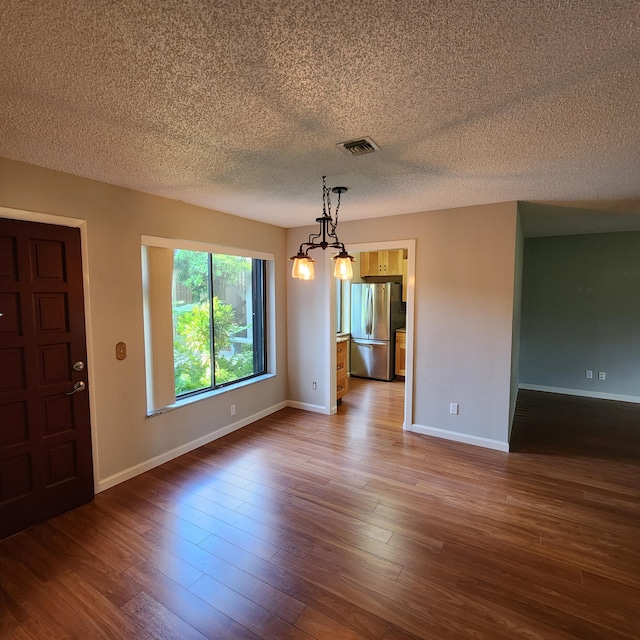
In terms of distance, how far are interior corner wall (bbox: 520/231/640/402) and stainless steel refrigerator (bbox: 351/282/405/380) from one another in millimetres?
2190

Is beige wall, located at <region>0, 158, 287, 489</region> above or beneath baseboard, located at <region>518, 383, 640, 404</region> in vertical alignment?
above

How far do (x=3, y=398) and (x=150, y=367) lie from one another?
1.05 meters

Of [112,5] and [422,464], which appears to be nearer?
[112,5]

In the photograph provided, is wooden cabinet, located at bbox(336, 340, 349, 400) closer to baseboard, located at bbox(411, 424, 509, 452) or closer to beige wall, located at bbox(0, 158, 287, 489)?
baseboard, located at bbox(411, 424, 509, 452)

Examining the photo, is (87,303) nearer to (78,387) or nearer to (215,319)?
(78,387)

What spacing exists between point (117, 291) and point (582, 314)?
636cm

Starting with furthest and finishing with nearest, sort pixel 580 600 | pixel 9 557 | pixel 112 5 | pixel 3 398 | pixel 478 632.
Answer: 1. pixel 3 398
2. pixel 9 557
3. pixel 580 600
4. pixel 478 632
5. pixel 112 5

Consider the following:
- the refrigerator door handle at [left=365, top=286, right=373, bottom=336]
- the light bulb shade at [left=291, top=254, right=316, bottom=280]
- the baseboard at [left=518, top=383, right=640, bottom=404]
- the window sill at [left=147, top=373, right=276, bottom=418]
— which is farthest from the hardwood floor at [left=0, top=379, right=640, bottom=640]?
the refrigerator door handle at [left=365, top=286, right=373, bottom=336]

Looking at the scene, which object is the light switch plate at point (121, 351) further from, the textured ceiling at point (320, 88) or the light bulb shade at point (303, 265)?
the light bulb shade at point (303, 265)

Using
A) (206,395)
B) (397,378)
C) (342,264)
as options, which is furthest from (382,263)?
(206,395)

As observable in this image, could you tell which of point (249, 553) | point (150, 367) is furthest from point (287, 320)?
point (249, 553)

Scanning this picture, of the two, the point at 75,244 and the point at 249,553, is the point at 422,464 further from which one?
the point at 75,244

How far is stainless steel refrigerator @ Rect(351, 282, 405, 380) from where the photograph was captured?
616 centimetres

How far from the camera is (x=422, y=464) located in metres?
3.19
